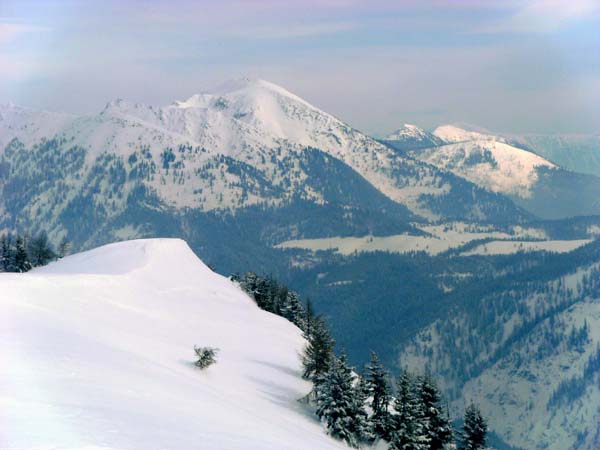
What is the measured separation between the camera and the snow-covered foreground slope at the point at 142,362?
4034 cm

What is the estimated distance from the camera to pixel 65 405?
→ 138 feet

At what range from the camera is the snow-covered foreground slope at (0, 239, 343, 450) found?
4034 cm

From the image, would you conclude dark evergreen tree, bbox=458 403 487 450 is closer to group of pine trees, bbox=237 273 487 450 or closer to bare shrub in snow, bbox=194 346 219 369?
group of pine trees, bbox=237 273 487 450

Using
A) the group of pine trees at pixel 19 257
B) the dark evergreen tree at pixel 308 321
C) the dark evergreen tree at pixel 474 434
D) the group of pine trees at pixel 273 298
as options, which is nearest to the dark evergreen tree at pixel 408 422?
the dark evergreen tree at pixel 474 434

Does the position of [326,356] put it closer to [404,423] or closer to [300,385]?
[300,385]

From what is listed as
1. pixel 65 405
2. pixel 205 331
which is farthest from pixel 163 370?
pixel 205 331

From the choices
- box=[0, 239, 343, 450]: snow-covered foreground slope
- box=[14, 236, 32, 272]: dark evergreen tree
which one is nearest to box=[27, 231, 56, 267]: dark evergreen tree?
box=[14, 236, 32, 272]: dark evergreen tree

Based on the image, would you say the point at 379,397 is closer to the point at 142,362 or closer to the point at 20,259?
the point at 142,362

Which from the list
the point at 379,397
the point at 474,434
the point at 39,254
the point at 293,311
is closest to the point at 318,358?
the point at 379,397

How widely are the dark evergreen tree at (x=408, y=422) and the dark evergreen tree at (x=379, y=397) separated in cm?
360

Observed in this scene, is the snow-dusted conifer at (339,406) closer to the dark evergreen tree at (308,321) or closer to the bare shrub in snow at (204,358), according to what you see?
the bare shrub in snow at (204,358)

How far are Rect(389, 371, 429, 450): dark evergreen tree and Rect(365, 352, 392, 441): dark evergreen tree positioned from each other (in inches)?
142

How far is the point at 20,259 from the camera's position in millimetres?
156625

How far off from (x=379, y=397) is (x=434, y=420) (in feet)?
25.4
